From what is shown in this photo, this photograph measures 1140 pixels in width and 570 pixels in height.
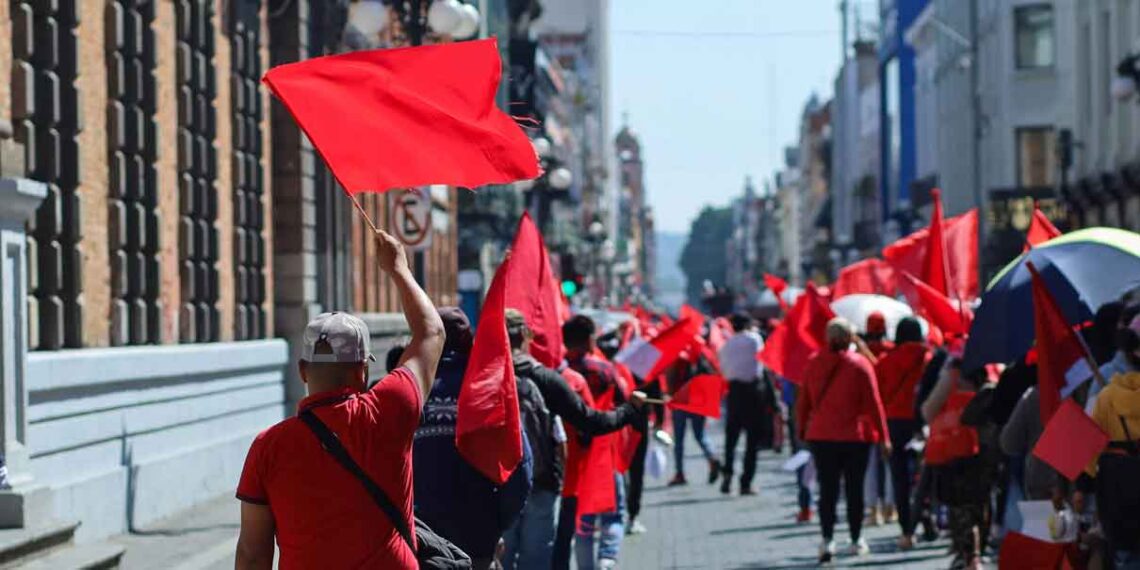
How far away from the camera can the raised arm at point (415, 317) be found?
21.4 feet

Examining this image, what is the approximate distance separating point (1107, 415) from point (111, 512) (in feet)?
29.2

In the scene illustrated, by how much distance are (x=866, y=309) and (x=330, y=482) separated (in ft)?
57.4

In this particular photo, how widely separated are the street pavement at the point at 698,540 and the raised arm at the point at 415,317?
25.4ft

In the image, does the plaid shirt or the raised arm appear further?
the plaid shirt

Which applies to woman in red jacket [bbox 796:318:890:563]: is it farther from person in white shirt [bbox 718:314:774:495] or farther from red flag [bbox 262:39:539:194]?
red flag [bbox 262:39:539:194]

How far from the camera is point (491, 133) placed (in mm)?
7168

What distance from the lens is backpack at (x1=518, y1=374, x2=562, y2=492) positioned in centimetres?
1048

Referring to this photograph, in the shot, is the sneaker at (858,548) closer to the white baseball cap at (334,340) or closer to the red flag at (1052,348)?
the red flag at (1052,348)

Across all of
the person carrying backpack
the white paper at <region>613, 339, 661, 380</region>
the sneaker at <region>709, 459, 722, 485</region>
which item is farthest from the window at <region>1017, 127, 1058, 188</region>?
the person carrying backpack

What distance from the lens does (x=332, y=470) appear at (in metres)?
6.29

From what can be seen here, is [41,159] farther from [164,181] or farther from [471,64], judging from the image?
[471,64]

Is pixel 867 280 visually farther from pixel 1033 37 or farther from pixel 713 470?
pixel 1033 37

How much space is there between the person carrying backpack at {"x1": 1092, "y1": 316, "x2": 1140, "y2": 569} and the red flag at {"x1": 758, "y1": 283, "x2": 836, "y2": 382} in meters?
9.20

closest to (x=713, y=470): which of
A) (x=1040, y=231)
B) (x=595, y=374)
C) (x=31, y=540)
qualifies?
(x=1040, y=231)
